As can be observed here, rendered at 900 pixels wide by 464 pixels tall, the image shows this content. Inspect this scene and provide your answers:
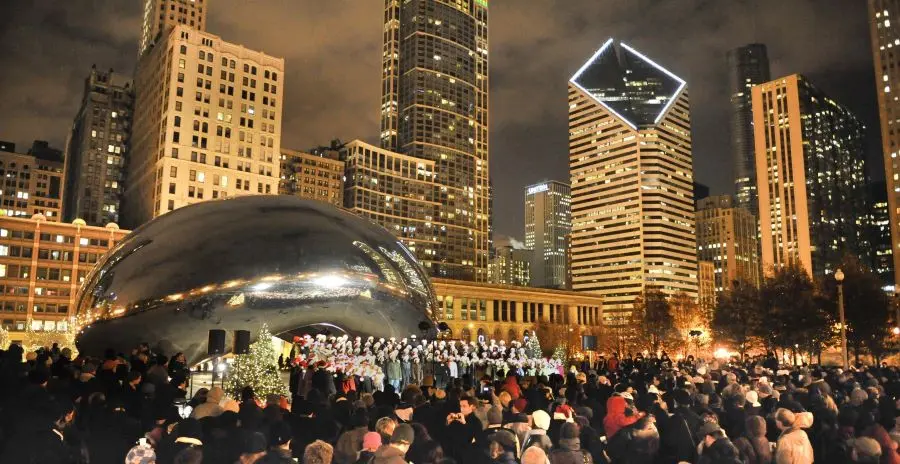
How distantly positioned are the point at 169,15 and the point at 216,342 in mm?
150932

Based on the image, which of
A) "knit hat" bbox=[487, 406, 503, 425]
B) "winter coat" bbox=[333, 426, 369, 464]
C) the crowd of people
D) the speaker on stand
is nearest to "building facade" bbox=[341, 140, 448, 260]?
the speaker on stand

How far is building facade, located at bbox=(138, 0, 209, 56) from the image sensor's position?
14512 centimetres

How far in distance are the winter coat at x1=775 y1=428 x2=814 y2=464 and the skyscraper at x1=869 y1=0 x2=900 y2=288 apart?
429 ft

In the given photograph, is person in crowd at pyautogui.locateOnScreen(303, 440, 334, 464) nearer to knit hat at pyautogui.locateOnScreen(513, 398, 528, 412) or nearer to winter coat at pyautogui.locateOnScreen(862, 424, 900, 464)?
knit hat at pyautogui.locateOnScreen(513, 398, 528, 412)

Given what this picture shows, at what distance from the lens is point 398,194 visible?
167 meters

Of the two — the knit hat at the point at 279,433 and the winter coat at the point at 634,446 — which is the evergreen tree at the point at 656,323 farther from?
the knit hat at the point at 279,433

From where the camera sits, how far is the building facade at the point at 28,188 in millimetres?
150000

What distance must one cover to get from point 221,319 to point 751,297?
4757cm

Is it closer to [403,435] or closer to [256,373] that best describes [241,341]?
[256,373]

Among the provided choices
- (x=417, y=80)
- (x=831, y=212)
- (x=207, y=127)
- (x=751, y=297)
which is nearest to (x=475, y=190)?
(x=417, y=80)

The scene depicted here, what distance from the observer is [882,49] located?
121500 mm

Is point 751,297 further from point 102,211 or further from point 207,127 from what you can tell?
point 102,211

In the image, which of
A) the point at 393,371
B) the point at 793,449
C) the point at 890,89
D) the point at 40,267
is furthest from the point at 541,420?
the point at 890,89

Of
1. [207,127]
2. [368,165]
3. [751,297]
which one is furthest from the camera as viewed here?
[368,165]
